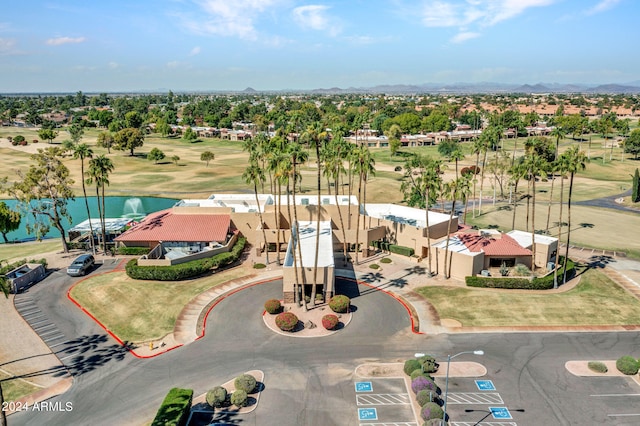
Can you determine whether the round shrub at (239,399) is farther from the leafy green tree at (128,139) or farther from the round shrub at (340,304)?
the leafy green tree at (128,139)

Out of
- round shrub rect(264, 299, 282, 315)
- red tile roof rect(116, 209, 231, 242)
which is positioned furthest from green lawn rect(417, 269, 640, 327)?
red tile roof rect(116, 209, 231, 242)

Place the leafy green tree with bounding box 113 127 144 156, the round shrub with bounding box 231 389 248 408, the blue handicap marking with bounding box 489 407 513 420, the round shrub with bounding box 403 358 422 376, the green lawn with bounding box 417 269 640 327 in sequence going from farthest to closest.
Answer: the leafy green tree with bounding box 113 127 144 156 < the green lawn with bounding box 417 269 640 327 < the round shrub with bounding box 403 358 422 376 < the round shrub with bounding box 231 389 248 408 < the blue handicap marking with bounding box 489 407 513 420

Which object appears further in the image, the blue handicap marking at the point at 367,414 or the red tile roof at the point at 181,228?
the red tile roof at the point at 181,228

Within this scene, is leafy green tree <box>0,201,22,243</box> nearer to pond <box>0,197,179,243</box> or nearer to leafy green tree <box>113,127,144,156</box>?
pond <box>0,197,179,243</box>

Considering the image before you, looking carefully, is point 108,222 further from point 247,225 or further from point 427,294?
point 427,294

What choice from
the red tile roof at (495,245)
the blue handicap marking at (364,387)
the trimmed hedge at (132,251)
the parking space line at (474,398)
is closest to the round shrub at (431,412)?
the parking space line at (474,398)

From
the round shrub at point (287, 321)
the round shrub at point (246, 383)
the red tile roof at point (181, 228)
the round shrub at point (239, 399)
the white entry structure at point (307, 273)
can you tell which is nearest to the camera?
the round shrub at point (239, 399)
